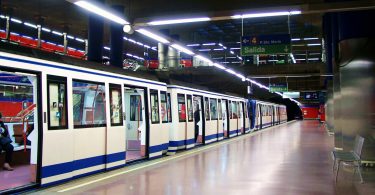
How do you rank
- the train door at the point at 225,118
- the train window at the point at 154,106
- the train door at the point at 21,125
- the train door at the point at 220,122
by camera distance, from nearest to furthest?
the train door at the point at 21,125 < the train window at the point at 154,106 < the train door at the point at 220,122 < the train door at the point at 225,118

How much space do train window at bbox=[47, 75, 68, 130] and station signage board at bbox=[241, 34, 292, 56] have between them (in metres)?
6.86

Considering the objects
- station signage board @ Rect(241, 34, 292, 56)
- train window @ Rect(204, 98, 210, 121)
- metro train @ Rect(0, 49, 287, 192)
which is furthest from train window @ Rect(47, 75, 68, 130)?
train window @ Rect(204, 98, 210, 121)

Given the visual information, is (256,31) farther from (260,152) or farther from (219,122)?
(260,152)

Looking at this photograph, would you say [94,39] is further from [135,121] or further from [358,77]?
[358,77]

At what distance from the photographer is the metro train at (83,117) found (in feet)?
20.9

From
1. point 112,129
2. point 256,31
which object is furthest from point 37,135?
point 256,31

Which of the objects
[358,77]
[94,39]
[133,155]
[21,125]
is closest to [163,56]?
[94,39]

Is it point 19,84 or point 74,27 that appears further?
point 74,27

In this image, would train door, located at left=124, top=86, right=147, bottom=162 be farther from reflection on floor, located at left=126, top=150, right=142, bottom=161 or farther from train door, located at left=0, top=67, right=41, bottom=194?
train door, located at left=0, top=67, right=41, bottom=194

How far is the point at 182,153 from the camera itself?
12070mm

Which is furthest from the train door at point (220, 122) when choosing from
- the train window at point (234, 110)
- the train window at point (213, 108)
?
the train window at point (234, 110)

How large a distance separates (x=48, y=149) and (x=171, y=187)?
7.16ft

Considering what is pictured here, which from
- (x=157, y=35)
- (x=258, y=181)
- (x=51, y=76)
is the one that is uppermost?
(x=157, y=35)

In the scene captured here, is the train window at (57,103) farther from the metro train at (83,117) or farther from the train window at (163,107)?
the train window at (163,107)
